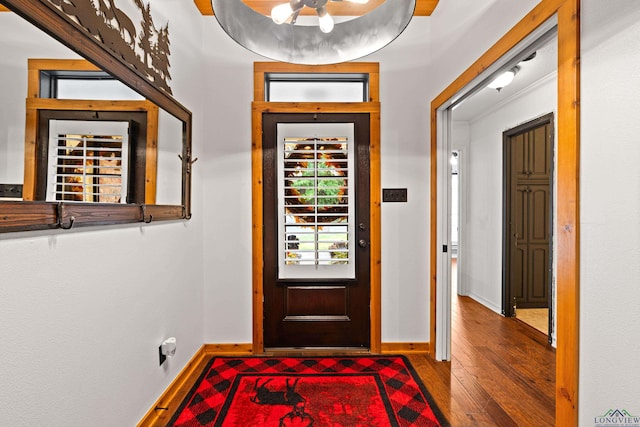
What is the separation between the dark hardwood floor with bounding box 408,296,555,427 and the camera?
189 cm

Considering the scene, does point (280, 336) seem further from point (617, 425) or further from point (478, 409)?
point (617, 425)

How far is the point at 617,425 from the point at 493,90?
10.7 ft

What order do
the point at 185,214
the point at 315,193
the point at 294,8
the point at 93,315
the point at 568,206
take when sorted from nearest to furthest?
the point at 568,206 → the point at 93,315 → the point at 294,8 → the point at 185,214 → the point at 315,193

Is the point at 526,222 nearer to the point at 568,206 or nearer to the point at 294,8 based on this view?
the point at 568,206

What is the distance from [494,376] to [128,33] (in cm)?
321

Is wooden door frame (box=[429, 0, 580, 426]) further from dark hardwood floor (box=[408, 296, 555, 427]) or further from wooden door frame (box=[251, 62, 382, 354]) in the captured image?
wooden door frame (box=[251, 62, 382, 354])

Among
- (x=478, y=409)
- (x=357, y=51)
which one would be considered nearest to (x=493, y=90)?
(x=357, y=51)

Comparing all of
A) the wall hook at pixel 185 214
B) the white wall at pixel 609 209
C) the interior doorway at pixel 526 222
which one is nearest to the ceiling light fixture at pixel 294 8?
the white wall at pixel 609 209

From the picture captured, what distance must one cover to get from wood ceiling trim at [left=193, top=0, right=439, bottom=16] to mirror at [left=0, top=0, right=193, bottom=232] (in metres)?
1.15

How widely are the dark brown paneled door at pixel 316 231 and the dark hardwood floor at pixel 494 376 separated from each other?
29.3 inches

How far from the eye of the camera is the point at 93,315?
52.4 inches

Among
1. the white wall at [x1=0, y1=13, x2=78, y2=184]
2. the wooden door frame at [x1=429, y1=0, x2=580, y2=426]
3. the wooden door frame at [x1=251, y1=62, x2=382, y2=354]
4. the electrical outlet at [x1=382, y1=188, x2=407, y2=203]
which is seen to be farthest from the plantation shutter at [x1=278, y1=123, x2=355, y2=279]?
the white wall at [x1=0, y1=13, x2=78, y2=184]

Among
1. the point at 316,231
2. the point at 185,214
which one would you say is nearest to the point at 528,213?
the point at 316,231

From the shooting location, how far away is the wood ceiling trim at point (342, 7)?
8.27 ft
